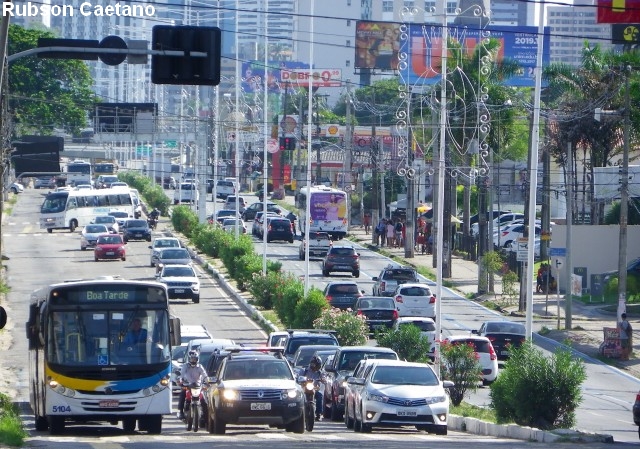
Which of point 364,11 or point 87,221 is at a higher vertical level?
point 364,11

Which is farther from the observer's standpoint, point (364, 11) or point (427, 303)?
point (364, 11)

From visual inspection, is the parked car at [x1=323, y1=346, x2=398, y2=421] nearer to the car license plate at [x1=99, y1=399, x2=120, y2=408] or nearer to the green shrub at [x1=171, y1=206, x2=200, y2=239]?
the car license plate at [x1=99, y1=399, x2=120, y2=408]

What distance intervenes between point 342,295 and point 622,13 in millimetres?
27414

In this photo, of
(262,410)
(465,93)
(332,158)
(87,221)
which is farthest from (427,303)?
(332,158)

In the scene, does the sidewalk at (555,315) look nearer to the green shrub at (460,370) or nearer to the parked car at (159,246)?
the green shrub at (460,370)

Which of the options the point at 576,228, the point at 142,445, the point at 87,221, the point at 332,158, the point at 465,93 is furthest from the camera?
the point at 332,158

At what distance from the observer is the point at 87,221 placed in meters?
92.9

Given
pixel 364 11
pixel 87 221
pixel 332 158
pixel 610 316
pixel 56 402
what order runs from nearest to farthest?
pixel 56 402 < pixel 610 316 < pixel 87 221 < pixel 332 158 < pixel 364 11

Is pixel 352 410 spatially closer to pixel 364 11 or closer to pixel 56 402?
pixel 56 402

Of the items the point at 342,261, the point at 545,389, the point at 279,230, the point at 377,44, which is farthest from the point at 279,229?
the point at 545,389

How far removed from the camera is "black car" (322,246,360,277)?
6544cm

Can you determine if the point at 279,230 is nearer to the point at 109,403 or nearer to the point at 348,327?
the point at 348,327

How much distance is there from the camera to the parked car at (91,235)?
7700cm

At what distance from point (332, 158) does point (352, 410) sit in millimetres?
105596
